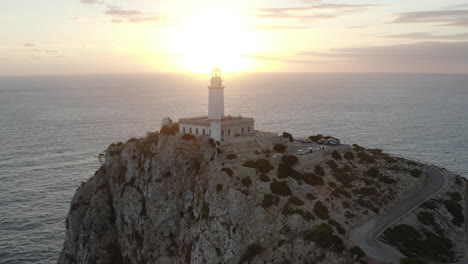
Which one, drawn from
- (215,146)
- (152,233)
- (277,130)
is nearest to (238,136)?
A: (215,146)

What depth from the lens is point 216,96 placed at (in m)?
68.4

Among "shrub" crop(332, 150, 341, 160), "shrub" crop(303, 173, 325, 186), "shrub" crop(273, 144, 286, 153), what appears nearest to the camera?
"shrub" crop(303, 173, 325, 186)

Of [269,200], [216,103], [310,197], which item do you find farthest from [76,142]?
[310,197]

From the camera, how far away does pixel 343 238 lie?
138 feet

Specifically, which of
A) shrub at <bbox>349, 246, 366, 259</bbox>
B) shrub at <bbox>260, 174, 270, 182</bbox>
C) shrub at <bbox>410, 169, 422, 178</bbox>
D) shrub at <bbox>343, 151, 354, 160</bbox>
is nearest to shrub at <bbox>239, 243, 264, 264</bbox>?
shrub at <bbox>260, 174, 270, 182</bbox>

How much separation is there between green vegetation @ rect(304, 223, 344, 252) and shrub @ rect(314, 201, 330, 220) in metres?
2.76

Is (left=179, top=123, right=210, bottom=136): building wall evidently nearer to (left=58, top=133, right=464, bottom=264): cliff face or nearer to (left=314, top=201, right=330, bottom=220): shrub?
(left=58, top=133, right=464, bottom=264): cliff face

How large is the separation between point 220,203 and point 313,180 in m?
13.7

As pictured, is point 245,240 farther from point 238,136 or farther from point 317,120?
point 317,120

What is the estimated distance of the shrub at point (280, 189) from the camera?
1880 inches

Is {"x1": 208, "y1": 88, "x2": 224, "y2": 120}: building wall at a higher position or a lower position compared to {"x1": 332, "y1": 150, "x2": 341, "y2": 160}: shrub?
higher

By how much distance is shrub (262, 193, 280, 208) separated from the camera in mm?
45666

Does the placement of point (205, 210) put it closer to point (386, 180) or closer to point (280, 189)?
point (280, 189)

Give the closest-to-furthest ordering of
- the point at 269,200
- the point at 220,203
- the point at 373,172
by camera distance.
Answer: the point at 269,200, the point at 220,203, the point at 373,172
